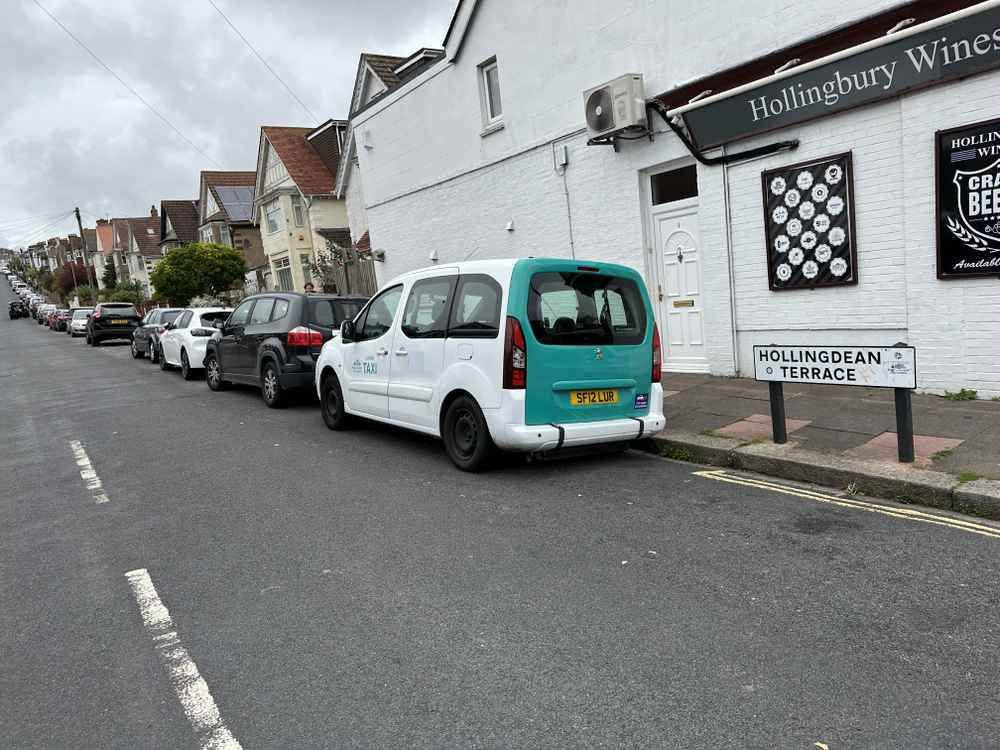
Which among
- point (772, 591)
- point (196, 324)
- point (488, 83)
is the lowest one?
point (772, 591)

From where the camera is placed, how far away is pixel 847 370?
5.82 meters

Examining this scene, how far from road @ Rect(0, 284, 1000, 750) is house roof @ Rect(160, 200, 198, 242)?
174 ft

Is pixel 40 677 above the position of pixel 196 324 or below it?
below

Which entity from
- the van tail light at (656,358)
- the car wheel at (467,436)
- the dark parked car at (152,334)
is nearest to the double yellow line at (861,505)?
the van tail light at (656,358)

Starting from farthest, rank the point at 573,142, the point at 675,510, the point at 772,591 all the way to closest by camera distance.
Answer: the point at 573,142, the point at 675,510, the point at 772,591

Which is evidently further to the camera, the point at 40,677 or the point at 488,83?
the point at 488,83

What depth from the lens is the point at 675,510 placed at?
5.28 meters

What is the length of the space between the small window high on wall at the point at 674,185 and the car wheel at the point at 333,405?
17.4 ft

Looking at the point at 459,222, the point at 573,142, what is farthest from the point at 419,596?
the point at 459,222

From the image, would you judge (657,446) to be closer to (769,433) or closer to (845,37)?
(769,433)

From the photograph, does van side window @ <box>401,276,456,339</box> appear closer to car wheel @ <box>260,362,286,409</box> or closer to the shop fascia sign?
car wheel @ <box>260,362,286,409</box>

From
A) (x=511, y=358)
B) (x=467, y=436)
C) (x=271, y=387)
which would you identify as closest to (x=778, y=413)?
(x=511, y=358)

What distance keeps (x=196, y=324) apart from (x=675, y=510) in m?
12.3

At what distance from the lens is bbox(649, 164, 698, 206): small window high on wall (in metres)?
10.3
